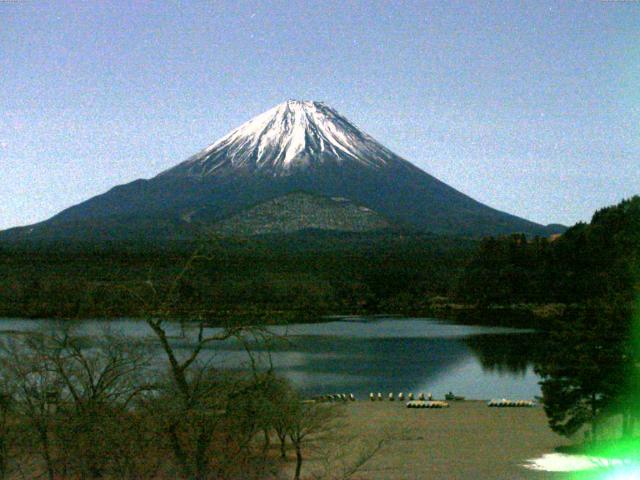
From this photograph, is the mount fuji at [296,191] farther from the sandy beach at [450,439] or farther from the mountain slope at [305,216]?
the sandy beach at [450,439]

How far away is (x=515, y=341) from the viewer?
41938 millimetres

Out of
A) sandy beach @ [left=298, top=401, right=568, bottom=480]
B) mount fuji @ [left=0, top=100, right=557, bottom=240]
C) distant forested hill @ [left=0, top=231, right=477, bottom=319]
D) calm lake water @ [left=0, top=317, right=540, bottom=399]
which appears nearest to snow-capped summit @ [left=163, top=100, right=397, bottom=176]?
mount fuji @ [left=0, top=100, right=557, bottom=240]

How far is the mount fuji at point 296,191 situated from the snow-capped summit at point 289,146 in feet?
0.53

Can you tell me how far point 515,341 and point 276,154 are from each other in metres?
101

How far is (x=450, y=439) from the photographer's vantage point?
16453mm

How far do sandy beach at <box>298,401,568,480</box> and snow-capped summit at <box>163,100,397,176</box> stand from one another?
11373cm

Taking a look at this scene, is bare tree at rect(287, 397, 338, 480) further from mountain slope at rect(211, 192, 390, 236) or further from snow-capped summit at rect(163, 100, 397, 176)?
snow-capped summit at rect(163, 100, 397, 176)

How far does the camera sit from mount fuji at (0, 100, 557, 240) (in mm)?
111500

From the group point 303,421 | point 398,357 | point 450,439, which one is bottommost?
point 398,357

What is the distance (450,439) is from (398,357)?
63.4 feet

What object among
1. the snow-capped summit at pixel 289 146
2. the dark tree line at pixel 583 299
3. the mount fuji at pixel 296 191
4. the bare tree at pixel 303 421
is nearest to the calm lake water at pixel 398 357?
the dark tree line at pixel 583 299

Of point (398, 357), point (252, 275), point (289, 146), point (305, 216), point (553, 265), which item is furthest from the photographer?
point (289, 146)

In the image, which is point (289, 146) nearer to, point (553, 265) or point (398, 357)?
point (553, 265)

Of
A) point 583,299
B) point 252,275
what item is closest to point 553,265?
point 583,299
